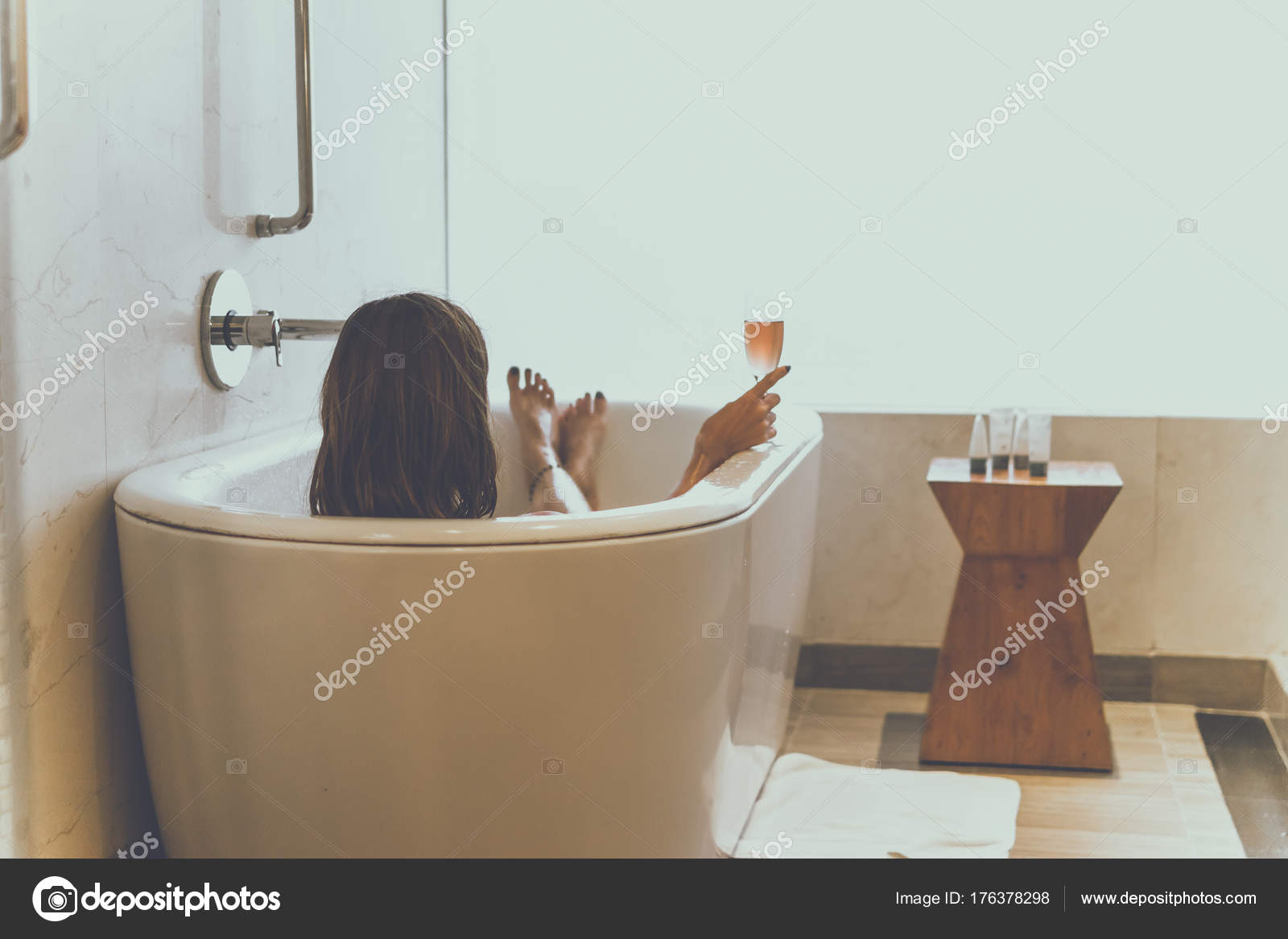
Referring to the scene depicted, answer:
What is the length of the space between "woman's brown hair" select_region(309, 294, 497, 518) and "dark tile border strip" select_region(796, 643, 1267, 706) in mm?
1433

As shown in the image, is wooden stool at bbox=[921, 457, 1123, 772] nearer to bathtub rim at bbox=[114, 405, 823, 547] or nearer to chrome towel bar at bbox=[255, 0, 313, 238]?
bathtub rim at bbox=[114, 405, 823, 547]

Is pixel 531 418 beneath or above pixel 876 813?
above

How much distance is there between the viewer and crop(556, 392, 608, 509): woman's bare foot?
8.32 feet

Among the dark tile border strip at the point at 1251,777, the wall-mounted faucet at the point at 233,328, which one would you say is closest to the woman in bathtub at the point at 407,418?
the wall-mounted faucet at the point at 233,328

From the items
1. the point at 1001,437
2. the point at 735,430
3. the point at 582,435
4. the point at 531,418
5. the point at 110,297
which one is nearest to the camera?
the point at 110,297

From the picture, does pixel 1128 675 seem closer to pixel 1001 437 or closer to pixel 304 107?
pixel 1001 437

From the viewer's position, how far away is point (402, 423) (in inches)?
58.0

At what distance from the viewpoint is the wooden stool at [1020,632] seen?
7.36ft

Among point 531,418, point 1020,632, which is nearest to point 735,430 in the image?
point 531,418

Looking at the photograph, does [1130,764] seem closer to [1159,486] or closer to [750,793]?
[1159,486]
